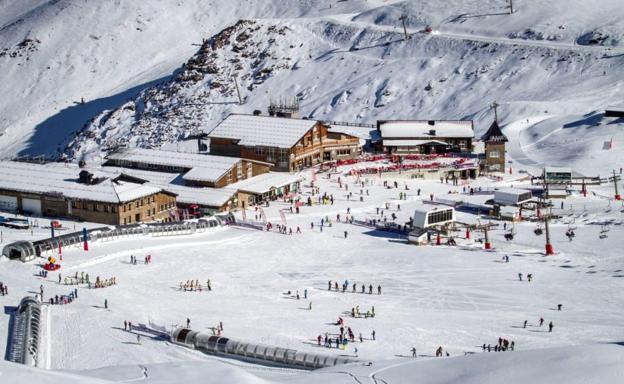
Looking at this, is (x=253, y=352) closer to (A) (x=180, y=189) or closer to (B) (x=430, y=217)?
(B) (x=430, y=217)

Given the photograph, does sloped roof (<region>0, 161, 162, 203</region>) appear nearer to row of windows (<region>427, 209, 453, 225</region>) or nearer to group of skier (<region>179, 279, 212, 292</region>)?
group of skier (<region>179, 279, 212, 292</region>)

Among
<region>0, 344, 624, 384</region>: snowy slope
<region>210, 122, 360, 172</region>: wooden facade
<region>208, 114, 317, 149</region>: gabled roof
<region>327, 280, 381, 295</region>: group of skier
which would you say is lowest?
<region>0, 344, 624, 384</region>: snowy slope

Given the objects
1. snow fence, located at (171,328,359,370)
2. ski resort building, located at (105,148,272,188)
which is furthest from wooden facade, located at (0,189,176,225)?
snow fence, located at (171,328,359,370)

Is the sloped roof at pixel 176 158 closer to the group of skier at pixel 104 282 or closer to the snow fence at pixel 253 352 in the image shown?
the group of skier at pixel 104 282

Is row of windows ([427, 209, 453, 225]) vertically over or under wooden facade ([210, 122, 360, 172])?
under

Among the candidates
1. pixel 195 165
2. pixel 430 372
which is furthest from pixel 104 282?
pixel 195 165

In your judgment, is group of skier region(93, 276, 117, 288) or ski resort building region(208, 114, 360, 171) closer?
group of skier region(93, 276, 117, 288)
